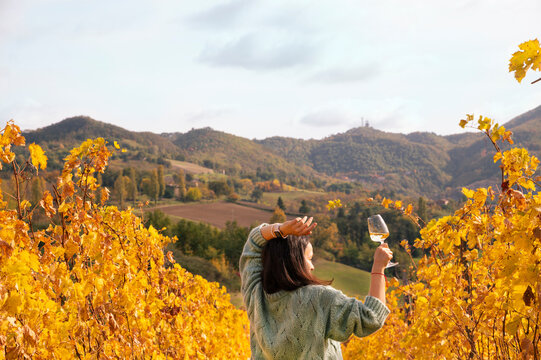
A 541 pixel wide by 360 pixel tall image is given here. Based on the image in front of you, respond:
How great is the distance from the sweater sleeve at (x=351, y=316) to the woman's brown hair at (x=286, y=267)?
0.28 feet

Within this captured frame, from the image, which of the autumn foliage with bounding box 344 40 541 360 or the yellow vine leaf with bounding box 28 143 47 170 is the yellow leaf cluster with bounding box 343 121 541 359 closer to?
the autumn foliage with bounding box 344 40 541 360

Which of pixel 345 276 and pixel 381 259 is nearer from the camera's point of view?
pixel 381 259

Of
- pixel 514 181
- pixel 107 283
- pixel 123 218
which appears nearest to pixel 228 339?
pixel 123 218

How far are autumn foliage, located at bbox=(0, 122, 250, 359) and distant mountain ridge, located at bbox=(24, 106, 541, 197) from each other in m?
88.4

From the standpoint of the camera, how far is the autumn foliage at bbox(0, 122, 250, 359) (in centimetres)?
160

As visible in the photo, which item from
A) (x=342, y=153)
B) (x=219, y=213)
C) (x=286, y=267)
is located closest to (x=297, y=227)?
(x=286, y=267)

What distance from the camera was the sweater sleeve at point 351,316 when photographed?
151 centimetres

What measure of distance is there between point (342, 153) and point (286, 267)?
147 metres

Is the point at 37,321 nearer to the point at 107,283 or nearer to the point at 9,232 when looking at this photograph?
the point at 9,232

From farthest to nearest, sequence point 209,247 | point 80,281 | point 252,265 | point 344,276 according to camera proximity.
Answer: point 344,276 < point 209,247 < point 80,281 < point 252,265

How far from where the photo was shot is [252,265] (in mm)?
1834

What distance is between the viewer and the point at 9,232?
5.27 ft

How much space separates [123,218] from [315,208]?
2273 inches

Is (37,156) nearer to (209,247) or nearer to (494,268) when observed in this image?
(494,268)
